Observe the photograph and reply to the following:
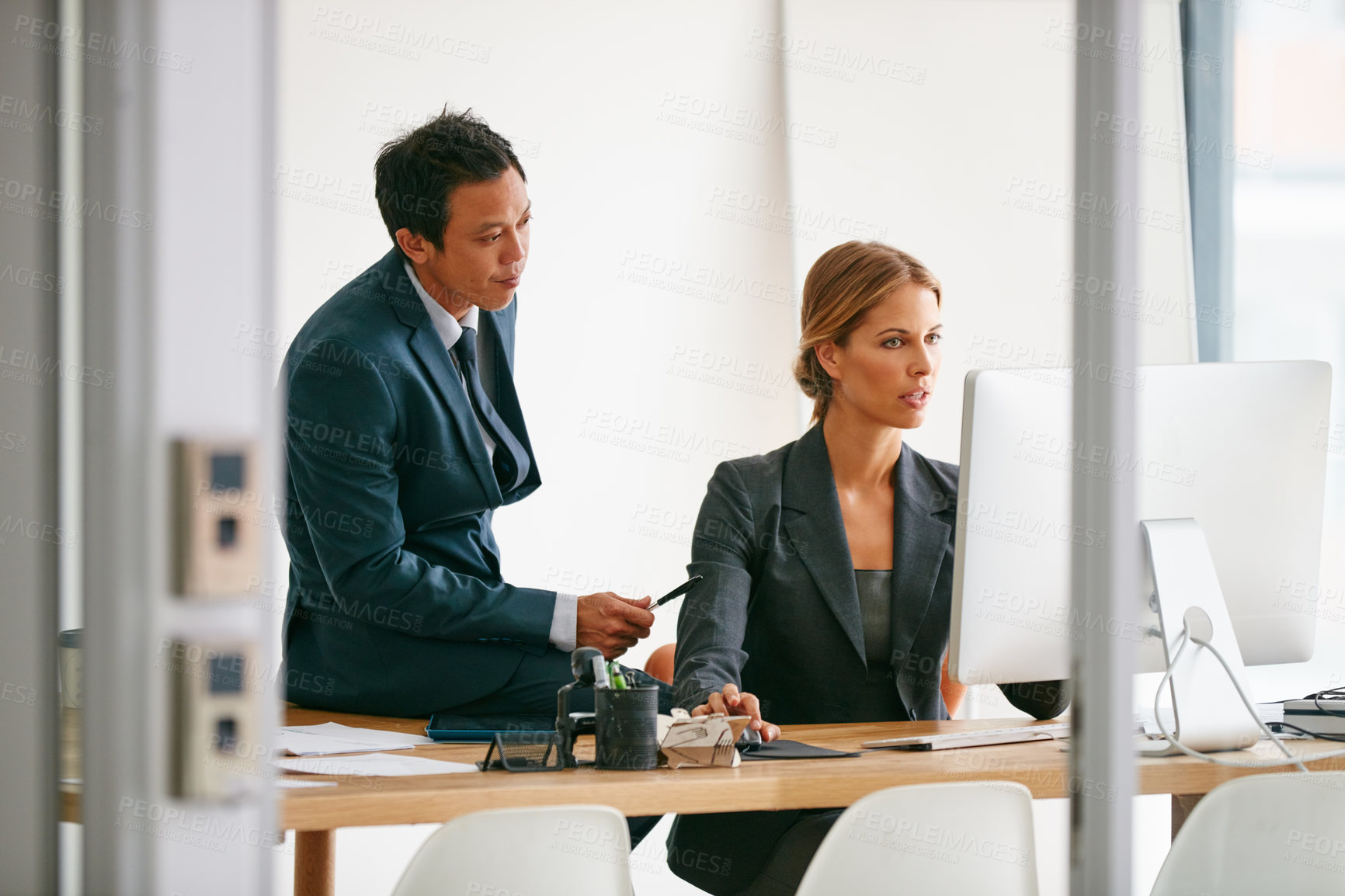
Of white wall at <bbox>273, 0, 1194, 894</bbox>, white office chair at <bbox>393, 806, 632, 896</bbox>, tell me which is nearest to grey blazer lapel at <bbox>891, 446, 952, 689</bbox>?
white office chair at <bbox>393, 806, 632, 896</bbox>

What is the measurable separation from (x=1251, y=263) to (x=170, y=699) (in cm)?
311

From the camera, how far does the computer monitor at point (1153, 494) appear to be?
1680mm

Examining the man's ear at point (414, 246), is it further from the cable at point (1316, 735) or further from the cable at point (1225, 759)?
the cable at point (1316, 735)

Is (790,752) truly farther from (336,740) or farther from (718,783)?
(336,740)

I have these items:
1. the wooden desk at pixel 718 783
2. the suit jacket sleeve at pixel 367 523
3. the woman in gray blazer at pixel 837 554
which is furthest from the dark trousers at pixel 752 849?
the suit jacket sleeve at pixel 367 523

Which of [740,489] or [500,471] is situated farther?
[500,471]

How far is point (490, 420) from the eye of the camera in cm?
232

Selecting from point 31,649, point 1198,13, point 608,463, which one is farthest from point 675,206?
point 31,649

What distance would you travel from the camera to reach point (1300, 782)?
156cm

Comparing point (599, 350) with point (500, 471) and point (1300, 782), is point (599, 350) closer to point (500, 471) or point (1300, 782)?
point (500, 471)

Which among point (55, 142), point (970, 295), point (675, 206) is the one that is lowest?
point (55, 142)

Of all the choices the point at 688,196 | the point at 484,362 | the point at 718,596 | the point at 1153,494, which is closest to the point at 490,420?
the point at 484,362

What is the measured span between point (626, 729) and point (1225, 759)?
80 cm

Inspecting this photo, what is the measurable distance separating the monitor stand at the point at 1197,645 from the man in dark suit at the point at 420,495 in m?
0.80
